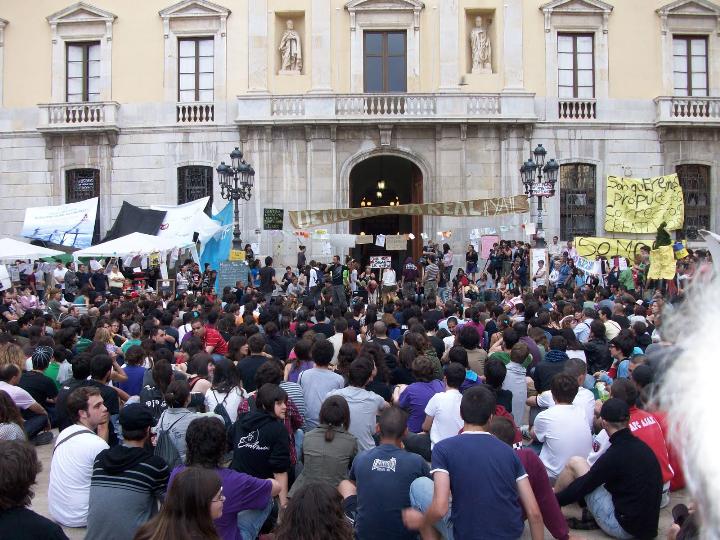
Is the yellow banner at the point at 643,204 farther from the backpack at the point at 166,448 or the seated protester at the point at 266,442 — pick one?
the backpack at the point at 166,448

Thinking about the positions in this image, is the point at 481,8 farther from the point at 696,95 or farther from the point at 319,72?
the point at 696,95

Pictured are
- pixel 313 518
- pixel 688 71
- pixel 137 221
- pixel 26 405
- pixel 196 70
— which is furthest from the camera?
pixel 196 70

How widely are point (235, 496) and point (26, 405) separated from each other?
13.4 feet

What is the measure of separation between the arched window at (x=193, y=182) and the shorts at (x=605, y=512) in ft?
76.5

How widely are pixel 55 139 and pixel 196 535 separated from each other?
27238 mm

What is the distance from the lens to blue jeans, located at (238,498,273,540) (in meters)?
5.66

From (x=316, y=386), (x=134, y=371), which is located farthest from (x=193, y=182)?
(x=316, y=386)

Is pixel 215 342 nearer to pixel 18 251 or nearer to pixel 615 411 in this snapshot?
pixel 615 411

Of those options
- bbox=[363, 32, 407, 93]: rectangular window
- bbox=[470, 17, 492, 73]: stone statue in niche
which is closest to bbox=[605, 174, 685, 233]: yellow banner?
bbox=[470, 17, 492, 73]: stone statue in niche

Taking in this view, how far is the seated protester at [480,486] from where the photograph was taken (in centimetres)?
495

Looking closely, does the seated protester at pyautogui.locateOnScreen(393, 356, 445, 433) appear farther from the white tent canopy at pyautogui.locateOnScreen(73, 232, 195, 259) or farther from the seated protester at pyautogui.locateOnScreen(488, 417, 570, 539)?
the white tent canopy at pyautogui.locateOnScreen(73, 232, 195, 259)

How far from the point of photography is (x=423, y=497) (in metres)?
5.22

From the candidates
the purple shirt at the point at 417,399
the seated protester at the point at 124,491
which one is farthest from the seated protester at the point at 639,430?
the seated protester at the point at 124,491

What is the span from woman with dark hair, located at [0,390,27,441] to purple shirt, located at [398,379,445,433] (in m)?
3.27
